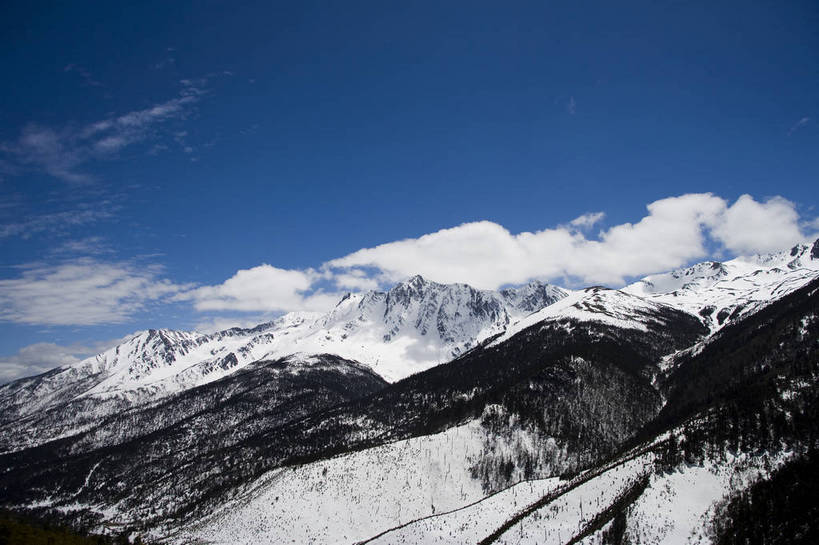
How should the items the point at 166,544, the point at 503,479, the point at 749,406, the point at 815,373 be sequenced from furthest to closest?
the point at 503,479 < the point at 166,544 < the point at 815,373 < the point at 749,406

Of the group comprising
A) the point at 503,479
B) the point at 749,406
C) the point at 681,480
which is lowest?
the point at 503,479

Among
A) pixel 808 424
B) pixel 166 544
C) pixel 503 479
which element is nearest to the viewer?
pixel 808 424

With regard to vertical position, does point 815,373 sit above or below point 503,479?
above

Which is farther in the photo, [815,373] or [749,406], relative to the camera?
[815,373]

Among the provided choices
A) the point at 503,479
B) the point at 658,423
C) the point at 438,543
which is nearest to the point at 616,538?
the point at 438,543

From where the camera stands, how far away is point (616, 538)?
84.9 meters

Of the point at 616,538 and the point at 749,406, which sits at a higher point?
the point at 749,406

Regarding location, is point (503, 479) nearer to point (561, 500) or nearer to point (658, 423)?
point (658, 423)

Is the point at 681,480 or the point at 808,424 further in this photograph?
the point at 808,424

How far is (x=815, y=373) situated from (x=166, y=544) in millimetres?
205867

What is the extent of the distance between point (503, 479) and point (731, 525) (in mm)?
120773

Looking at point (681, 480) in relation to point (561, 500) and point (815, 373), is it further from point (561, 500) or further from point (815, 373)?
point (815, 373)

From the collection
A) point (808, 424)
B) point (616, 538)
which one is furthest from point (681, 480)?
point (808, 424)

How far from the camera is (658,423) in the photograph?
647 ft
